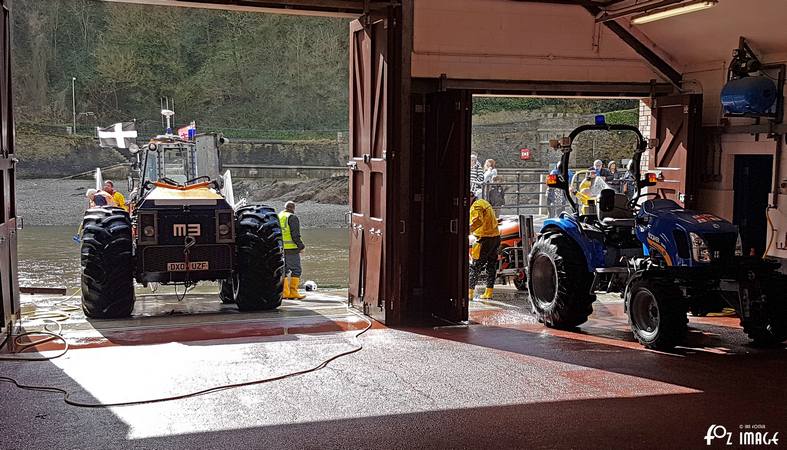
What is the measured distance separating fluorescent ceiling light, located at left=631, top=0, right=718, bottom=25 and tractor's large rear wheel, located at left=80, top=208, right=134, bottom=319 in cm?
607

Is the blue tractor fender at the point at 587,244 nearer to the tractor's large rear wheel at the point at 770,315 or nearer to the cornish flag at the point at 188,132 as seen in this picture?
the tractor's large rear wheel at the point at 770,315

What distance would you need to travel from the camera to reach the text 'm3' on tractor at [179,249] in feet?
30.1

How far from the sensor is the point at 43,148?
40719 mm

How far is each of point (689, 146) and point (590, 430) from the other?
5761 mm

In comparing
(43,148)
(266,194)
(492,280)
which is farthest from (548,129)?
(492,280)

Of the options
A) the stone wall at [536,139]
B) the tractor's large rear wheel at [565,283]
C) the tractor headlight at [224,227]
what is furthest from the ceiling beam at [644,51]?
A: the stone wall at [536,139]

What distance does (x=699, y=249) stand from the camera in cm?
766

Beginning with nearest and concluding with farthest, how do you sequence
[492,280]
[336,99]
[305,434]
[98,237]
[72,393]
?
[305,434] → [72,393] → [98,237] → [492,280] → [336,99]

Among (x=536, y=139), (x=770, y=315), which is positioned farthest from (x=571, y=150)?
(x=536, y=139)

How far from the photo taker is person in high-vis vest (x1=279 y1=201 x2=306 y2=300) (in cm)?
1184

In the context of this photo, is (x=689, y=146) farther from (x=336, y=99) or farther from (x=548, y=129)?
(x=336, y=99)

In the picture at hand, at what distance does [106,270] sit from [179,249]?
0.81 metres

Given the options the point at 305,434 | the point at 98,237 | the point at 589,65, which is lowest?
the point at 305,434

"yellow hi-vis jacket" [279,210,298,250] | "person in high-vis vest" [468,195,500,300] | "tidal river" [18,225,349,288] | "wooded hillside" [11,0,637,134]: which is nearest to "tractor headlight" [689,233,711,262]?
"person in high-vis vest" [468,195,500,300]
